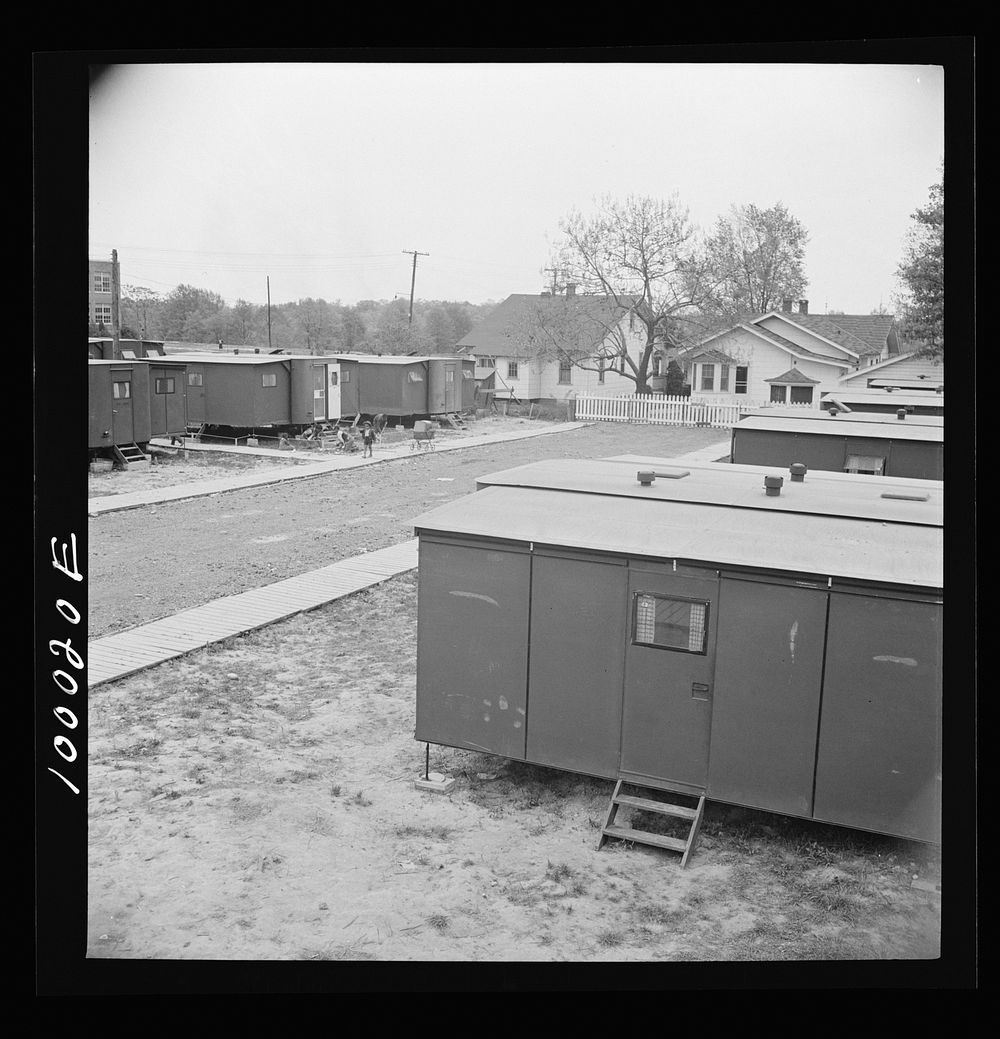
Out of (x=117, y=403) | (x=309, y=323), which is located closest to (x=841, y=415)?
(x=309, y=323)

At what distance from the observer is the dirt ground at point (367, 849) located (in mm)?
4824

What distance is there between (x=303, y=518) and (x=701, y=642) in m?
5.05

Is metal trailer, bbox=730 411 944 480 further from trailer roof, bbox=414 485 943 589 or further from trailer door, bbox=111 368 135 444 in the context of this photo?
trailer door, bbox=111 368 135 444

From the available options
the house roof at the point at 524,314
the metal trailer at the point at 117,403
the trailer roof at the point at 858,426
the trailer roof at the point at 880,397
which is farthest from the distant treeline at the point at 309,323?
the trailer roof at the point at 880,397

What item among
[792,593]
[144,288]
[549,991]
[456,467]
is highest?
[144,288]

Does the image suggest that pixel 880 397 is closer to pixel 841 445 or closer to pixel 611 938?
pixel 841 445

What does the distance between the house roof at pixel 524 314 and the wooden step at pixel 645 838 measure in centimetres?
360

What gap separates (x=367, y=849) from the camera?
558 cm

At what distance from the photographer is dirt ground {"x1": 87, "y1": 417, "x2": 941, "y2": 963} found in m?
4.82

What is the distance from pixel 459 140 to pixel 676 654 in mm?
3206

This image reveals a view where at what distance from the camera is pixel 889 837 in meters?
5.59

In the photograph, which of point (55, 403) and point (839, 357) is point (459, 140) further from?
point (839, 357)
